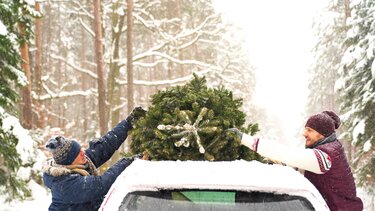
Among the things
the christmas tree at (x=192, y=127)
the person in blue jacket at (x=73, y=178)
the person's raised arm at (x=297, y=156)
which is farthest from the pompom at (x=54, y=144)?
the person's raised arm at (x=297, y=156)

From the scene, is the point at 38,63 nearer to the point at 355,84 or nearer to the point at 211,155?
the point at 355,84

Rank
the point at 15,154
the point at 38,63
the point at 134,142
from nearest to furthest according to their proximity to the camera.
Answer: the point at 134,142 → the point at 15,154 → the point at 38,63

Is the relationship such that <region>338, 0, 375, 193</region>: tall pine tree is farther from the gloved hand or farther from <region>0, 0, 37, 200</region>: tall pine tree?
the gloved hand

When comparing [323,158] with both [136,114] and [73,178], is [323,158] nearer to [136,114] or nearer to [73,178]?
[73,178]

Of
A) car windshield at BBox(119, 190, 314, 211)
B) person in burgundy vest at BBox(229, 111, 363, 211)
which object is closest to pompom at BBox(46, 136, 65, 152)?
person in burgundy vest at BBox(229, 111, 363, 211)

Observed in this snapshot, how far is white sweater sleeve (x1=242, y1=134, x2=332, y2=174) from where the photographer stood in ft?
Result: 11.4

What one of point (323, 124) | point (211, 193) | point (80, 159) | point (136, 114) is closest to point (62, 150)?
point (80, 159)

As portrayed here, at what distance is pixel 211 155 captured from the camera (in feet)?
13.5

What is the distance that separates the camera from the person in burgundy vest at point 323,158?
349 cm

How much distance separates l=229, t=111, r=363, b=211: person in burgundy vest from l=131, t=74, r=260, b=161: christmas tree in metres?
0.27

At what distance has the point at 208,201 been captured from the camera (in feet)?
7.98

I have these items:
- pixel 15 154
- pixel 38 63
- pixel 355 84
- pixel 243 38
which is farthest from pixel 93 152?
pixel 243 38

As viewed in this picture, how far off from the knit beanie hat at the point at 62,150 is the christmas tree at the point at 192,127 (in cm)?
65

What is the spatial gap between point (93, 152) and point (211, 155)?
1938 millimetres
